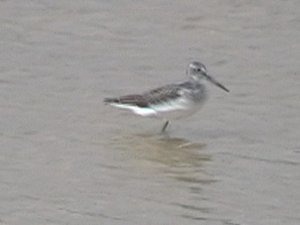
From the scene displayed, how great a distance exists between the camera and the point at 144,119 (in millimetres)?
12406

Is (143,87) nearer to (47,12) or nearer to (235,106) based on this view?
(235,106)

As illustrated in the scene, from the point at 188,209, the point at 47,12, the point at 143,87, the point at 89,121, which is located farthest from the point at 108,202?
the point at 47,12

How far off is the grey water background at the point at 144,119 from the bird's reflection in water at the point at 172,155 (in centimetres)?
1

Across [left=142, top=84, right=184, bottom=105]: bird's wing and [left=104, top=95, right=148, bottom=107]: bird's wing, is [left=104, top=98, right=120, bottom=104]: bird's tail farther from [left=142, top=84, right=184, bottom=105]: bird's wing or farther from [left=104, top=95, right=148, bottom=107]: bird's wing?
[left=142, top=84, right=184, bottom=105]: bird's wing

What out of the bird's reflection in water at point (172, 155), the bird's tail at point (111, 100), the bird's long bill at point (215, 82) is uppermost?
the bird's long bill at point (215, 82)

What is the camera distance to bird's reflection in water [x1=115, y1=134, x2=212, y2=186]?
1064 cm

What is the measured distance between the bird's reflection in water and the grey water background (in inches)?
0.6

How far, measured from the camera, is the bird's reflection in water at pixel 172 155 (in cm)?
1064

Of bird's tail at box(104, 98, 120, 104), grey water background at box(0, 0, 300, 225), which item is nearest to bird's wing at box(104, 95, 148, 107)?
bird's tail at box(104, 98, 120, 104)

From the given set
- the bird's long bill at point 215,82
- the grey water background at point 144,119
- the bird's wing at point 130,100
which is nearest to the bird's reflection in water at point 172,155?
the grey water background at point 144,119

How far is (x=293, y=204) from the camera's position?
9758 millimetres

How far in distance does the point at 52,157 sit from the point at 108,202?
1173 mm

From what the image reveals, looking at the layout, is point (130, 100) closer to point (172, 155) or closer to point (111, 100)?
point (111, 100)

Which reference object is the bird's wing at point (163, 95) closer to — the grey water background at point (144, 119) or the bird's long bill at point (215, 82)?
the grey water background at point (144, 119)
